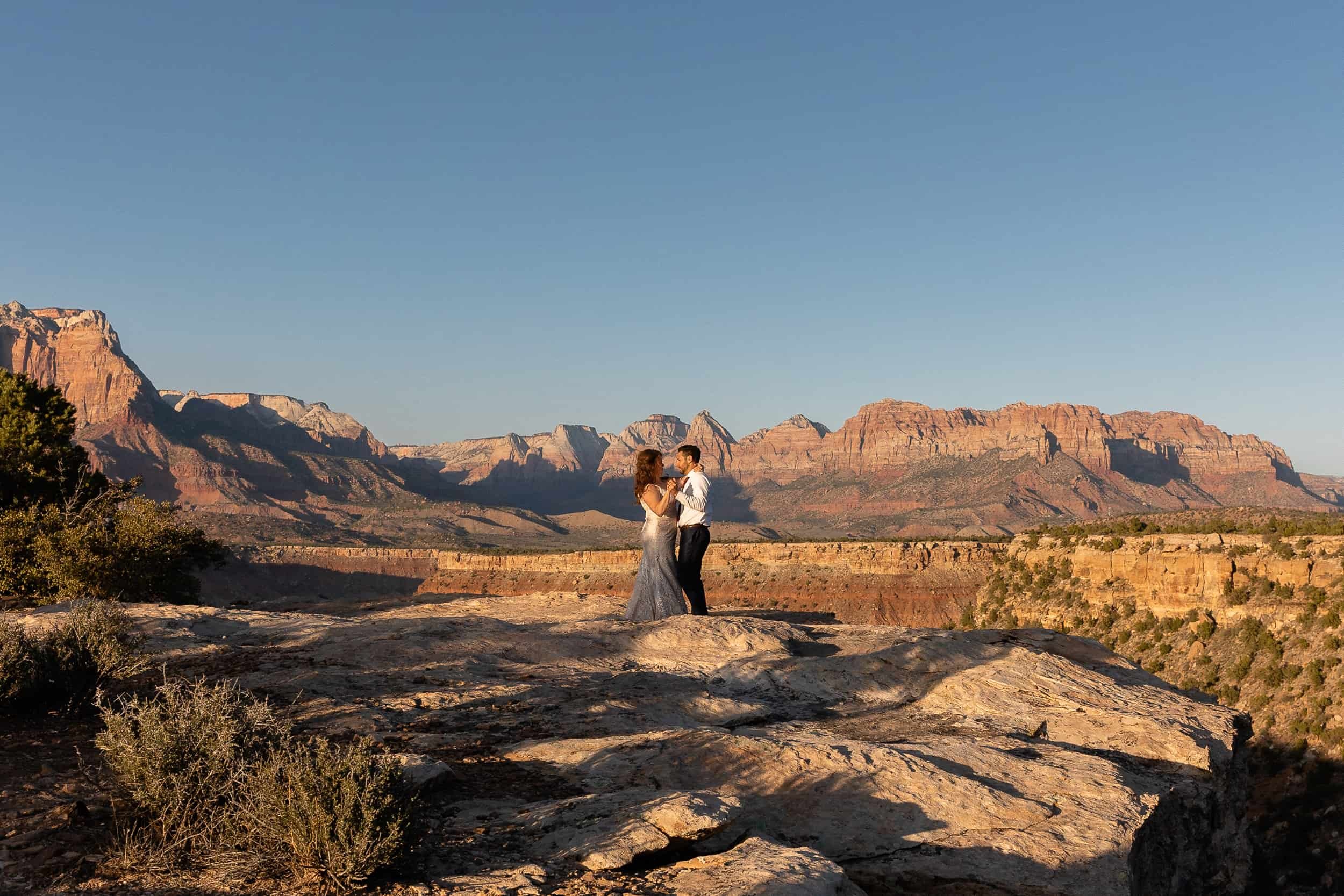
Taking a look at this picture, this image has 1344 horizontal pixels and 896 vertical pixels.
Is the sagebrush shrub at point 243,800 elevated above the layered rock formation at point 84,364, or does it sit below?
below

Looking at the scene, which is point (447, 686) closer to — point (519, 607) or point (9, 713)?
point (9, 713)

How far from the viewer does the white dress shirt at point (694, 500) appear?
13000mm

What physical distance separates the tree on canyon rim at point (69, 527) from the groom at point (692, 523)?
9522 millimetres

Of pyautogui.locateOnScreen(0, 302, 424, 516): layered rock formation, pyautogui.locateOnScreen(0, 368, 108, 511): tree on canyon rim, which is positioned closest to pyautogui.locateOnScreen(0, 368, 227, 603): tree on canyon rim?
pyautogui.locateOnScreen(0, 368, 108, 511): tree on canyon rim

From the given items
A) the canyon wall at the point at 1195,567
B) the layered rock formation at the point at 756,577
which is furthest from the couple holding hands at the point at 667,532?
the layered rock formation at the point at 756,577

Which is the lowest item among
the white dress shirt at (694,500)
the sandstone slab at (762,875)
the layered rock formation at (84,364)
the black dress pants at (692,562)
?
the sandstone slab at (762,875)

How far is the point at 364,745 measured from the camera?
4.81 metres

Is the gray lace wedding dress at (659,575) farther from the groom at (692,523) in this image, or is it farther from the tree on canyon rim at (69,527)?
the tree on canyon rim at (69,527)

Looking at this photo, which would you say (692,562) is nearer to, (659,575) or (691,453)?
(659,575)

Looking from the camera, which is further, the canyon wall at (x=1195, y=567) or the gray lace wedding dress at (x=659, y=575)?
the canyon wall at (x=1195, y=567)

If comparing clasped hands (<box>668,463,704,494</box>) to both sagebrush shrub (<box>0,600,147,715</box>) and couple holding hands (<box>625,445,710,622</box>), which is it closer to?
couple holding hands (<box>625,445,710,622</box>)

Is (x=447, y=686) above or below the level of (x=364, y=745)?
below

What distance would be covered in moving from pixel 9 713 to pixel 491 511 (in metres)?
174

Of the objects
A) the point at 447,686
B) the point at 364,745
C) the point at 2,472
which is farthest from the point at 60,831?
the point at 2,472
